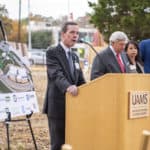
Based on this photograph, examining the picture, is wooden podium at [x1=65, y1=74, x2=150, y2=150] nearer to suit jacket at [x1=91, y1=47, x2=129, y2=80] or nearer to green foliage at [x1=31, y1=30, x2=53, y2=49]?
suit jacket at [x1=91, y1=47, x2=129, y2=80]

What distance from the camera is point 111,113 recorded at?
15.2 ft

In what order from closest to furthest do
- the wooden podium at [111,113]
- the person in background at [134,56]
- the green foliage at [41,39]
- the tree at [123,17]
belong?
the wooden podium at [111,113] → the person in background at [134,56] → the tree at [123,17] → the green foliage at [41,39]

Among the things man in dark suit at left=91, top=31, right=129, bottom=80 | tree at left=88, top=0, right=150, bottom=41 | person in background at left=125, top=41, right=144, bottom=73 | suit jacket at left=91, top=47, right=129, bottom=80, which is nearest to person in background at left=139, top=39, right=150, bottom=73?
person in background at left=125, top=41, right=144, bottom=73

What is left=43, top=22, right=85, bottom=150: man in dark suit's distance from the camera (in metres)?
5.10

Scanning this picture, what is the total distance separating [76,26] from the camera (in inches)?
201

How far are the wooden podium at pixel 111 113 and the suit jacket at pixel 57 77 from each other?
11.1 inches

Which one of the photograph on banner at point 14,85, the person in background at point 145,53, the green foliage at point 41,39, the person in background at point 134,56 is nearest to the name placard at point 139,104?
the photograph on banner at point 14,85

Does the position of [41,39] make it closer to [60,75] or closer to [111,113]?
[60,75]

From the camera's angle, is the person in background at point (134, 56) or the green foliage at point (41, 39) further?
the green foliage at point (41, 39)

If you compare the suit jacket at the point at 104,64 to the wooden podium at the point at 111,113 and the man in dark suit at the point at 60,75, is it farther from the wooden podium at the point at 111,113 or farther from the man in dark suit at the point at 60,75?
the wooden podium at the point at 111,113

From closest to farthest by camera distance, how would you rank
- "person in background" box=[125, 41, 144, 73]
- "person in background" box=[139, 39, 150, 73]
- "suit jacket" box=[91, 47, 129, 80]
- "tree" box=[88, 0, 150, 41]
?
"suit jacket" box=[91, 47, 129, 80] < "person in background" box=[125, 41, 144, 73] < "person in background" box=[139, 39, 150, 73] < "tree" box=[88, 0, 150, 41]

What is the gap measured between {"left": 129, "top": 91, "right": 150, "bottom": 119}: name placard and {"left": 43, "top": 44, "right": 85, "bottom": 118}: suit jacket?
749mm

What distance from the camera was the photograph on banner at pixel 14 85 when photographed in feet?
17.1

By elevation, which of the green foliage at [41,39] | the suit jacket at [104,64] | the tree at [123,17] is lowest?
the green foliage at [41,39]
